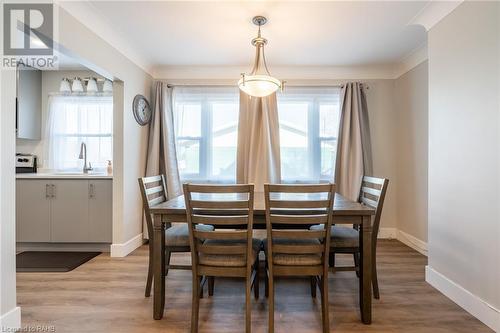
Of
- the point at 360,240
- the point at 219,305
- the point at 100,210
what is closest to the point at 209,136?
the point at 100,210

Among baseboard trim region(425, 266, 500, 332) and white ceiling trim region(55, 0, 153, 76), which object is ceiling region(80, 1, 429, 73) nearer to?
white ceiling trim region(55, 0, 153, 76)

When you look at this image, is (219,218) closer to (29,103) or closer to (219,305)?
(219,305)

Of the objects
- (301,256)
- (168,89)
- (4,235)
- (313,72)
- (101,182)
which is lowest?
(301,256)

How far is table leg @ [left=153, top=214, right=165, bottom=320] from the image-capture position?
5.91 feet

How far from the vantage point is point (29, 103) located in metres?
3.63

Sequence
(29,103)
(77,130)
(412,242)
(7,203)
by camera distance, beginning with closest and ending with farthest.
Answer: (7,203)
(412,242)
(29,103)
(77,130)

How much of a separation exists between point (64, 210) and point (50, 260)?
56 cm

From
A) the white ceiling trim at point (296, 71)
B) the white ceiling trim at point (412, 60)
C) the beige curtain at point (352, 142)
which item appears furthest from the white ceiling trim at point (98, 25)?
the white ceiling trim at point (412, 60)

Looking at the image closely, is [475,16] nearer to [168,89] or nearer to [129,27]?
[129,27]

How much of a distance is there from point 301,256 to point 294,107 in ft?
8.47

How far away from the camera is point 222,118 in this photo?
383cm

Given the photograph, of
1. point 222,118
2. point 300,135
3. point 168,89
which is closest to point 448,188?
point 300,135

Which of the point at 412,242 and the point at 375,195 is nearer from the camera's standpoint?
the point at 375,195

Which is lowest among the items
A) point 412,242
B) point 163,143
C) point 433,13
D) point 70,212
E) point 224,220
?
point 412,242
